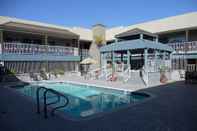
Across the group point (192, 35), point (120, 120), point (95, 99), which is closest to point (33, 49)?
point (95, 99)

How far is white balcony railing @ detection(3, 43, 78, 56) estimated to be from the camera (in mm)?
17677

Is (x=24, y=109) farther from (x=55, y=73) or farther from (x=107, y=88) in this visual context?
(x=55, y=73)

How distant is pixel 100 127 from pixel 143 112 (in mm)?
2159

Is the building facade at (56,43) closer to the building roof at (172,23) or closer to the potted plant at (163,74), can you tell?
the building roof at (172,23)

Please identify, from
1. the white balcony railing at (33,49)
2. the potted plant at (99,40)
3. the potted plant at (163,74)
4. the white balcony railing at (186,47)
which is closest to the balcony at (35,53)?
the white balcony railing at (33,49)

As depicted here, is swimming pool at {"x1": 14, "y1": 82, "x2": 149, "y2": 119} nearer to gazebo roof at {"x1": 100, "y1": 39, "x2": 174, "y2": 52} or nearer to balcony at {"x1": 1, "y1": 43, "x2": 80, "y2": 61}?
balcony at {"x1": 1, "y1": 43, "x2": 80, "y2": 61}

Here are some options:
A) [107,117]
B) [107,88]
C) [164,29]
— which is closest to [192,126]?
[107,117]

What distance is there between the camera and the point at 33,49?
756 inches

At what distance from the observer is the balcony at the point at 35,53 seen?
1748 centimetres

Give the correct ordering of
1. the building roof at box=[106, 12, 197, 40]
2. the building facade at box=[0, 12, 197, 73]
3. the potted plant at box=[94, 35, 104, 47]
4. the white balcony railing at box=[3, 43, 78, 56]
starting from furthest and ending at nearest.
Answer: the potted plant at box=[94, 35, 104, 47], the building roof at box=[106, 12, 197, 40], the building facade at box=[0, 12, 197, 73], the white balcony railing at box=[3, 43, 78, 56]

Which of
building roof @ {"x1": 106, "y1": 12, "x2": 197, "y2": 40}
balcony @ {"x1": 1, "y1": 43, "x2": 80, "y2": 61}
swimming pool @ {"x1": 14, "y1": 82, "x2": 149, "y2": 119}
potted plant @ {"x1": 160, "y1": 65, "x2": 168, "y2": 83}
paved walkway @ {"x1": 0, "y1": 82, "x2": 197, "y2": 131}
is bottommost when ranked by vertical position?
swimming pool @ {"x1": 14, "y1": 82, "x2": 149, "y2": 119}

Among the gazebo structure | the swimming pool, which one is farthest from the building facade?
the swimming pool

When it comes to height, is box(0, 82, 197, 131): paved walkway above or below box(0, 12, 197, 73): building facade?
below

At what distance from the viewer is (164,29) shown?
68.9 ft
